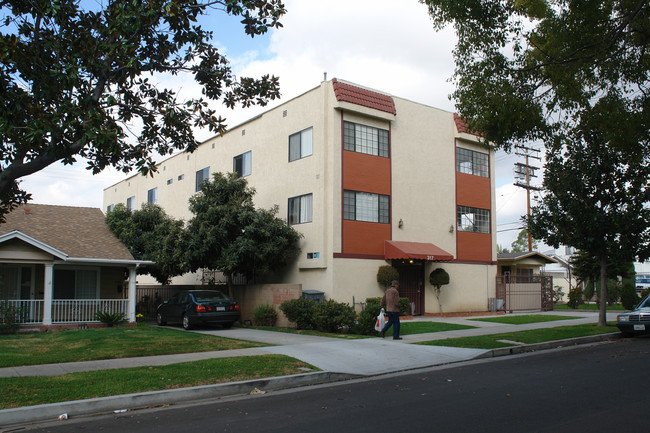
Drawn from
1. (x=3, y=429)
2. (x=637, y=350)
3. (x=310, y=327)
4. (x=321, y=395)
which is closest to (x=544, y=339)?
(x=637, y=350)

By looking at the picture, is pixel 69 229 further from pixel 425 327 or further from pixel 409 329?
pixel 425 327

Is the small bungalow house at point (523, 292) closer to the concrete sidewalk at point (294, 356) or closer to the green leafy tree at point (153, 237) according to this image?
the concrete sidewalk at point (294, 356)

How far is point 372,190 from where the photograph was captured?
909 inches

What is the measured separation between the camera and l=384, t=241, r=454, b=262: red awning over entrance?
22359 millimetres

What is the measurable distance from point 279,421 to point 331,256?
14.4 meters

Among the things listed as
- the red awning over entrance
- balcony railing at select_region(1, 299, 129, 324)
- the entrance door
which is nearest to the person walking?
the red awning over entrance

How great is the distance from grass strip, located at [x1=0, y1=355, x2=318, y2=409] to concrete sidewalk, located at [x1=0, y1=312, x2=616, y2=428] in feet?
1.05

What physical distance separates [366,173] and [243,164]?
24.6 feet

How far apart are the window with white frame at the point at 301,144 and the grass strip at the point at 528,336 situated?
10.9 m

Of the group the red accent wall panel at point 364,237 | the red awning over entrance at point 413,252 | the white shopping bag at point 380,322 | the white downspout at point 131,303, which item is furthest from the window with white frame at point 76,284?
the white shopping bag at point 380,322

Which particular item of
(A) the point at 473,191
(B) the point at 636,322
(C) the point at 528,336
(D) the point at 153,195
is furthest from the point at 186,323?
(D) the point at 153,195

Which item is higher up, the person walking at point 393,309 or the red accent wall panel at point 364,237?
the red accent wall panel at point 364,237

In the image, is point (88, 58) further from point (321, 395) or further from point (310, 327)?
point (310, 327)

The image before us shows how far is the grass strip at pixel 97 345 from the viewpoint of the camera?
40.5ft
